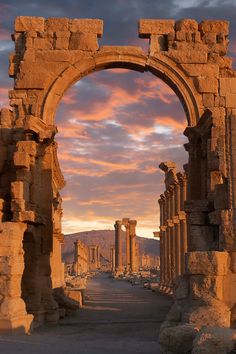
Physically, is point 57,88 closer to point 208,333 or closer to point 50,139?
point 50,139

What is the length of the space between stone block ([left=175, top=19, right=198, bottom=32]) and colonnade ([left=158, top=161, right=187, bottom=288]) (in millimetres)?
8458

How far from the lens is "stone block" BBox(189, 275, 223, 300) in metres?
8.75

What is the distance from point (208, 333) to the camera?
6711mm

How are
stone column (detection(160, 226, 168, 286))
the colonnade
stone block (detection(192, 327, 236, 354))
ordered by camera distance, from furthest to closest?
stone column (detection(160, 226, 168, 286)) < the colonnade < stone block (detection(192, 327, 236, 354))

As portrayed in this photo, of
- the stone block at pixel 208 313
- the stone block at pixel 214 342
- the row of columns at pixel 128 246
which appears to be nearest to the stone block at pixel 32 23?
the stone block at pixel 208 313

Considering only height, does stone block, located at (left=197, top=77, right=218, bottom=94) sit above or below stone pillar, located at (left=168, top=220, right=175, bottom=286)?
above

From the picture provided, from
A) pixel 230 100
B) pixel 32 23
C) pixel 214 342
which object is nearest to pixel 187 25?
pixel 230 100

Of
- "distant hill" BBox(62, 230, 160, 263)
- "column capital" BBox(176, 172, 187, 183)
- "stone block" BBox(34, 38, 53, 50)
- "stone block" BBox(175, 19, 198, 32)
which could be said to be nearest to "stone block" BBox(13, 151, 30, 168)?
"stone block" BBox(34, 38, 53, 50)

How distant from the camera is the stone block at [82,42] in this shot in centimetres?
1603

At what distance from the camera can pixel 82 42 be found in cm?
1603

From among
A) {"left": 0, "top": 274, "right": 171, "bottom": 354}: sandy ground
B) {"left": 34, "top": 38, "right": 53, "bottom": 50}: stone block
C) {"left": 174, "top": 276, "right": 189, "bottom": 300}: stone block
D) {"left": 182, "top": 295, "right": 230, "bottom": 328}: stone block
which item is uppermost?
{"left": 34, "top": 38, "right": 53, "bottom": 50}: stone block

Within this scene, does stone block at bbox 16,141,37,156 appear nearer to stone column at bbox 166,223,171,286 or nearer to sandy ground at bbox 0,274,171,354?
sandy ground at bbox 0,274,171,354

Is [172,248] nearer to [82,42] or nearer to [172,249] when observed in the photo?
[172,249]

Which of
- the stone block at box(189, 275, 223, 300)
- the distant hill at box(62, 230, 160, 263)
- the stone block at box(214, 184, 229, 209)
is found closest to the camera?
the stone block at box(189, 275, 223, 300)
